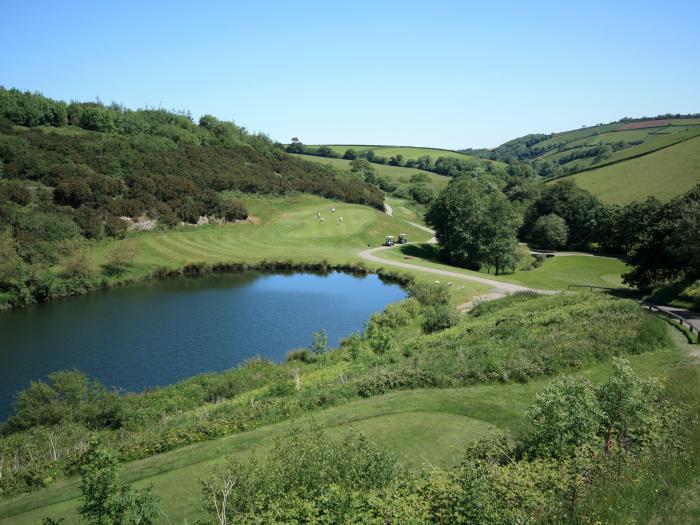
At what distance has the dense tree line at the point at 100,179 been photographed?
66062mm

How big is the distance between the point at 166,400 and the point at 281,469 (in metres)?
19.8

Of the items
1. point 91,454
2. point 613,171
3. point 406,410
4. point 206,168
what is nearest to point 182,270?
point 206,168

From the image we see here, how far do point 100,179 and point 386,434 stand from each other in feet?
275

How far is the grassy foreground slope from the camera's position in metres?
17.5

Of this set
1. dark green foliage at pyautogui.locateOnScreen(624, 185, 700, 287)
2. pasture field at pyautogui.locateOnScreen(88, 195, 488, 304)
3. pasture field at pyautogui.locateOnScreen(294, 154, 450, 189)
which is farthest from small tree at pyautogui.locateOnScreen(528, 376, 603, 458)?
pasture field at pyautogui.locateOnScreen(294, 154, 450, 189)

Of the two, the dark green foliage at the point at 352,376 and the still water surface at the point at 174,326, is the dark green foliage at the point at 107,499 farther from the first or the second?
the still water surface at the point at 174,326

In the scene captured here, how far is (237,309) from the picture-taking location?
Answer: 56.8 meters

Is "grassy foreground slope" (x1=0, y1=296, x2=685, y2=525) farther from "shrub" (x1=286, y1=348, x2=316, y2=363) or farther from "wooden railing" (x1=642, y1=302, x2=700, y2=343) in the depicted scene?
"shrub" (x1=286, y1=348, x2=316, y2=363)

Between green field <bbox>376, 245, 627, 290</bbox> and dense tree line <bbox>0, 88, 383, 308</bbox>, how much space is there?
3770 cm

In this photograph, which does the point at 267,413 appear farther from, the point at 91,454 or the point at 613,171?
the point at 613,171

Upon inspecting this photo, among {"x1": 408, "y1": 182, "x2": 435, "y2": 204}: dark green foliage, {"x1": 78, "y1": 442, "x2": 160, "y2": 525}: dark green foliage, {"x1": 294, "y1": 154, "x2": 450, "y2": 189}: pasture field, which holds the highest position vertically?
{"x1": 294, "y1": 154, "x2": 450, "y2": 189}: pasture field

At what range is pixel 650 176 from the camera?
113 meters

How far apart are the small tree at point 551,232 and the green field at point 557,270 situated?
38.1ft

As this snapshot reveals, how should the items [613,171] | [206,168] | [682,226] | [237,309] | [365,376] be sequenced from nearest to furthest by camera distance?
[365,376] < [682,226] < [237,309] < [206,168] < [613,171]
